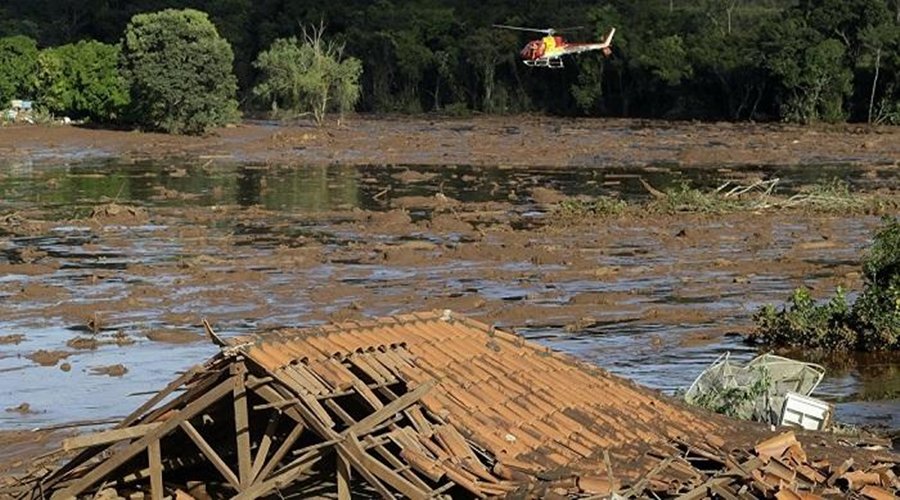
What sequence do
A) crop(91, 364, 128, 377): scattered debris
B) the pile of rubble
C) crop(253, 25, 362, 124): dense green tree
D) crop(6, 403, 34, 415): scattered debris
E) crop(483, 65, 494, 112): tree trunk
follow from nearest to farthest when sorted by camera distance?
1. the pile of rubble
2. crop(6, 403, 34, 415): scattered debris
3. crop(91, 364, 128, 377): scattered debris
4. crop(253, 25, 362, 124): dense green tree
5. crop(483, 65, 494, 112): tree trunk

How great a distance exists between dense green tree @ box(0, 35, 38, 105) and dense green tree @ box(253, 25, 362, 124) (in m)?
11.1

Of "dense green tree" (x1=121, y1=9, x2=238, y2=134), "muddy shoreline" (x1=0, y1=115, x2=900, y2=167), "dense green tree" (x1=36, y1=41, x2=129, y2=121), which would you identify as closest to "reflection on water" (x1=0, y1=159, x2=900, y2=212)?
"muddy shoreline" (x1=0, y1=115, x2=900, y2=167)

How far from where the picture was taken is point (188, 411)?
867 centimetres

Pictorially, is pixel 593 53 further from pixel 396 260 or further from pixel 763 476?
pixel 763 476

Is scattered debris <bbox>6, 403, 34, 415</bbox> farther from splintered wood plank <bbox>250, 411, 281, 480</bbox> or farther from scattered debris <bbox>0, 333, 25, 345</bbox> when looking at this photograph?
splintered wood plank <bbox>250, 411, 281, 480</bbox>

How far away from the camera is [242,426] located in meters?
8.45

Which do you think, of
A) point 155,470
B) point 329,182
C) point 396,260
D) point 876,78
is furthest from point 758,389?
point 876,78

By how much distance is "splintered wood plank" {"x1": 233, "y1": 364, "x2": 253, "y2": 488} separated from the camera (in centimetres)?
846

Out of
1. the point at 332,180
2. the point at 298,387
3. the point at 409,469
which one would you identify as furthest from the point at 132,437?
the point at 332,180

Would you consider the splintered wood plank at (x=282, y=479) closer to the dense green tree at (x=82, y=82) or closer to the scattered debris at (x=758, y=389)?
the scattered debris at (x=758, y=389)

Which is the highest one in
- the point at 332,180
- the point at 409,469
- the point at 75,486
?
the point at 409,469

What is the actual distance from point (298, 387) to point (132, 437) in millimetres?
1308

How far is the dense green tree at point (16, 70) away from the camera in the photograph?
69.0m

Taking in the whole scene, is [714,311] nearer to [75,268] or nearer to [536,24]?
[75,268]
